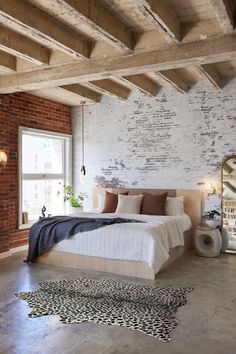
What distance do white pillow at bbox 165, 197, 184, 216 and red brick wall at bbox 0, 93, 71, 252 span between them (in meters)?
2.68

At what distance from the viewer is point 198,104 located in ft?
20.6

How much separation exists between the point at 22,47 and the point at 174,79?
258 cm

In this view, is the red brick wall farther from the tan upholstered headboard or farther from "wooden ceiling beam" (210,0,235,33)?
"wooden ceiling beam" (210,0,235,33)

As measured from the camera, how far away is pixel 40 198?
6934 mm

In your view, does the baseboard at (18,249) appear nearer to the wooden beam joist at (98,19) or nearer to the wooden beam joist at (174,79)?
the wooden beam joist at (174,79)

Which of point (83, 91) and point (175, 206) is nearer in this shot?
point (175, 206)

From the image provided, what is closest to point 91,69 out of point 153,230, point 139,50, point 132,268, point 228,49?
point 139,50

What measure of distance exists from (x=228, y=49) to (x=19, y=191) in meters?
4.22

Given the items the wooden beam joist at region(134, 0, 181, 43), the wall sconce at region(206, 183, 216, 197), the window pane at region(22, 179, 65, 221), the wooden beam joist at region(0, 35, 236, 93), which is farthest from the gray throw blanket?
the wooden beam joist at region(134, 0, 181, 43)

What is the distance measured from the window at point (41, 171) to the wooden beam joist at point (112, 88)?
156 centimetres

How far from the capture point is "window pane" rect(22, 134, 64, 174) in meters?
6.56

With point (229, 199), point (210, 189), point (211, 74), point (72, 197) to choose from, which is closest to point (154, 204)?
point (210, 189)

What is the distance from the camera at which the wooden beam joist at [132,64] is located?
3.65 meters

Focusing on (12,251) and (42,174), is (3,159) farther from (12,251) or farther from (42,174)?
(12,251)
